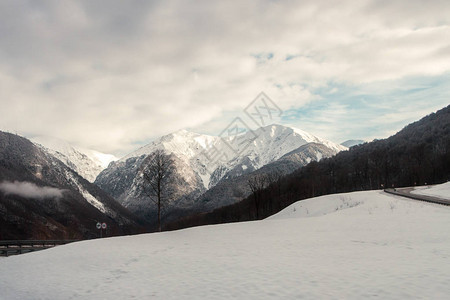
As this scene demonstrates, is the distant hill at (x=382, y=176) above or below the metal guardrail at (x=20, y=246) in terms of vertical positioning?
above

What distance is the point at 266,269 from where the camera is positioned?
41.1 feet

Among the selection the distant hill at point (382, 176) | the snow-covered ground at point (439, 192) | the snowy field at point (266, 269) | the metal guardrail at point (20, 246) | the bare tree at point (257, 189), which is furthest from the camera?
the distant hill at point (382, 176)

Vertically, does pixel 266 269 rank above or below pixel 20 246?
above

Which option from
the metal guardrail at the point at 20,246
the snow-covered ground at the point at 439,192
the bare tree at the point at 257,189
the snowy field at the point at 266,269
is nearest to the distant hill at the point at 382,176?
the bare tree at the point at 257,189

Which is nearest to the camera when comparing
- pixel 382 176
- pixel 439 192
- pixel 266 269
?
pixel 266 269

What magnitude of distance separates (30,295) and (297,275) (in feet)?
33.8

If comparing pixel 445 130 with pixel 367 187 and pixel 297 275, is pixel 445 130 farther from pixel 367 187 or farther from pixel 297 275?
pixel 297 275

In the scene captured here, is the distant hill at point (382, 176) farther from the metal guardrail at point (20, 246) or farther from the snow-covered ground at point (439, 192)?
the metal guardrail at point (20, 246)

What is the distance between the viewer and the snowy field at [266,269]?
983 centimetres

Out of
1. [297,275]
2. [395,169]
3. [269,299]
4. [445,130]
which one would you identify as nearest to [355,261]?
[297,275]

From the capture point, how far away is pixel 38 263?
715 inches

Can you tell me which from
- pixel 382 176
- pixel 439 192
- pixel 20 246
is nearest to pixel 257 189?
pixel 439 192

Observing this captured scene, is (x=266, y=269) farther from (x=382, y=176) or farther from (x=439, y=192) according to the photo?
(x=382, y=176)

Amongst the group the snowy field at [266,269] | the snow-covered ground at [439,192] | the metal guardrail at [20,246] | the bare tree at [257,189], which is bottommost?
the metal guardrail at [20,246]
